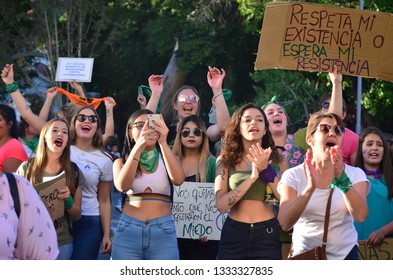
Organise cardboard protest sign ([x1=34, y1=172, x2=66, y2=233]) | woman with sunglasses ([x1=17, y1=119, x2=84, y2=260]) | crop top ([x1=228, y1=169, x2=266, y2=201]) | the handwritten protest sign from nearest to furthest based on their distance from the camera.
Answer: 1. crop top ([x1=228, y1=169, x2=266, y2=201])
2. cardboard protest sign ([x1=34, y1=172, x2=66, y2=233])
3. woman with sunglasses ([x1=17, y1=119, x2=84, y2=260])
4. the handwritten protest sign

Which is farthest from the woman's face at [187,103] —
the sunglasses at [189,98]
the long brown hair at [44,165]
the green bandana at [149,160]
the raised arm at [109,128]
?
the green bandana at [149,160]

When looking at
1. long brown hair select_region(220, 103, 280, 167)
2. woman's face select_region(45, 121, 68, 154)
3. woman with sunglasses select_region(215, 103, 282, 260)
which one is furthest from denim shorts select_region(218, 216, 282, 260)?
woman's face select_region(45, 121, 68, 154)

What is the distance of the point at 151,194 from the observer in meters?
6.72

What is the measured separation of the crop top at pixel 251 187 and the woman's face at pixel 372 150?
146cm

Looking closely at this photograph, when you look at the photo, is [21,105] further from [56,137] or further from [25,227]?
[25,227]

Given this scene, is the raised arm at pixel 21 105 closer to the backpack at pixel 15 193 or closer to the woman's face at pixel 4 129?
the woman's face at pixel 4 129

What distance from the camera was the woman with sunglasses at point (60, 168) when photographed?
7098 mm

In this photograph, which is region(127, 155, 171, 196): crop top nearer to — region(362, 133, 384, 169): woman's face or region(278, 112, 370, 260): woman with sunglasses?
region(278, 112, 370, 260): woman with sunglasses

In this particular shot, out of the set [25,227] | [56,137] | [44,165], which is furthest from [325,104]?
[25,227]

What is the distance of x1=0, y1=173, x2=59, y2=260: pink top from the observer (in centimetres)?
455

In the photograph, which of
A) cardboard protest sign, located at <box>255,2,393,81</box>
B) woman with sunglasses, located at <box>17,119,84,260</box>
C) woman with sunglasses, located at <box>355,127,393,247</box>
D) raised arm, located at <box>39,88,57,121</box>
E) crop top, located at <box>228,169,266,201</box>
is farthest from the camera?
raised arm, located at <box>39,88,57,121</box>

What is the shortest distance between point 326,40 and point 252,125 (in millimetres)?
2079

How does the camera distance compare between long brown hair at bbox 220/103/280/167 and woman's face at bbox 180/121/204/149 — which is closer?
long brown hair at bbox 220/103/280/167
